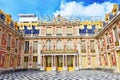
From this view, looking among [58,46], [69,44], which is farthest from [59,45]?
[69,44]

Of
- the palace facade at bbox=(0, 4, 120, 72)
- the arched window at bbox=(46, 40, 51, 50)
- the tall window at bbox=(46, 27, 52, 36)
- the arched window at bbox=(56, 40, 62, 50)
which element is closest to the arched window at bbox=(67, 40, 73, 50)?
the palace facade at bbox=(0, 4, 120, 72)

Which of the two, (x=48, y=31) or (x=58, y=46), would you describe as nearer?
(x=58, y=46)

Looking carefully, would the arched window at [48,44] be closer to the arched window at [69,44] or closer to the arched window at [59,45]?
the arched window at [59,45]

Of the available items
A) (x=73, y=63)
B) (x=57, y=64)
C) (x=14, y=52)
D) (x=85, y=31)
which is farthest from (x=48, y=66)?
(x=85, y=31)

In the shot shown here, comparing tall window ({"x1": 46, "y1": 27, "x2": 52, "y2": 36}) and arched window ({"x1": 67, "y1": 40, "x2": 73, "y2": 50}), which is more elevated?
tall window ({"x1": 46, "y1": 27, "x2": 52, "y2": 36})

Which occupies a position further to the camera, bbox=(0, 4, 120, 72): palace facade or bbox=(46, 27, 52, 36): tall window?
bbox=(46, 27, 52, 36): tall window

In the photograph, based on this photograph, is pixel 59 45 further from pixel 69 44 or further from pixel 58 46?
pixel 69 44

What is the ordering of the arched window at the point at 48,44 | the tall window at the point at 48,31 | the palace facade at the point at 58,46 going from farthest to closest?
1. the tall window at the point at 48,31
2. the arched window at the point at 48,44
3. the palace facade at the point at 58,46

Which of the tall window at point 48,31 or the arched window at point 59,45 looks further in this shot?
the tall window at point 48,31

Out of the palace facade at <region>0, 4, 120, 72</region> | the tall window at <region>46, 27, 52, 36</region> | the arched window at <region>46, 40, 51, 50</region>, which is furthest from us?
the tall window at <region>46, 27, 52, 36</region>

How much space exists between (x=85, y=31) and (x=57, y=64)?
8.68 m

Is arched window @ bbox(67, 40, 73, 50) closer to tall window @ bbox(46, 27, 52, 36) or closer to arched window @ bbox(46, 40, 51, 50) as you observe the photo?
arched window @ bbox(46, 40, 51, 50)

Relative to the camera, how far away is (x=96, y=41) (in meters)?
25.3

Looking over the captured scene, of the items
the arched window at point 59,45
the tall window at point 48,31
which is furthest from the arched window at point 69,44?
the tall window at point 48,31
